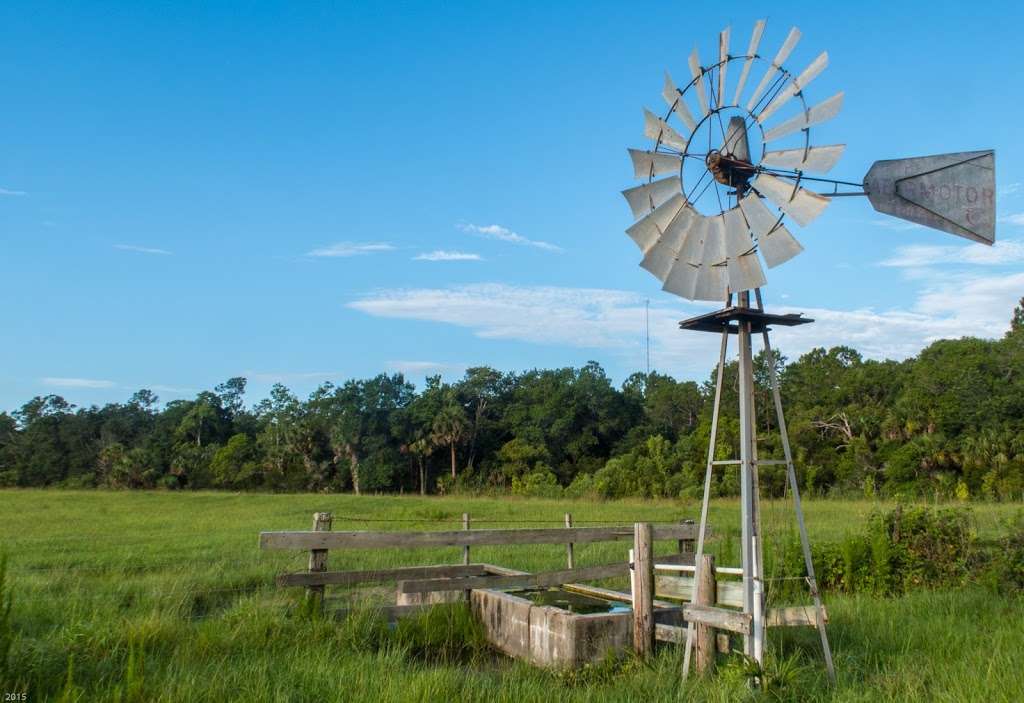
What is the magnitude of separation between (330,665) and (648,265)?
13.7 feet

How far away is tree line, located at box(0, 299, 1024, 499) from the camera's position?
40781 mm

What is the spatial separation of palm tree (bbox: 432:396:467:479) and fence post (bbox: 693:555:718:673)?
186 ft

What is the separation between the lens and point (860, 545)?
1067 cm

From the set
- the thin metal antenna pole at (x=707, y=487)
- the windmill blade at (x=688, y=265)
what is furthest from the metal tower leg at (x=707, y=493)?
the windmill blade at (x=688, y=265)

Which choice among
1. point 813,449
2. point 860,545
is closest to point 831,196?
point 860,545

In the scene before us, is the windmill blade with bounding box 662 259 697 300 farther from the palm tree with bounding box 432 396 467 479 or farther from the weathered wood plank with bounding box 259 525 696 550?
the palm tree with bounding box 432 396 467 479

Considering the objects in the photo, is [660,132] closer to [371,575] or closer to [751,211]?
[751,211]

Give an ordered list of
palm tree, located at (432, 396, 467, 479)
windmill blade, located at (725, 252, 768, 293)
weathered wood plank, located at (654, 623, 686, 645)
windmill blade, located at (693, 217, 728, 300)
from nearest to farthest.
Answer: windmill blade, located at (725, 252, 768, 293) < windmill blade, located at (693, 217, 728, 300) < weathered wood plank, located at (654, 623, 686, 645) < palm tree, located at (432, 396, 467, 479)

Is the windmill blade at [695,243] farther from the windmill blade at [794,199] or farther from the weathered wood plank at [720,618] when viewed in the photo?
the weathered wood plank at [720,618]

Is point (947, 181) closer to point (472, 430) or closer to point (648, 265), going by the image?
point (648, 265)

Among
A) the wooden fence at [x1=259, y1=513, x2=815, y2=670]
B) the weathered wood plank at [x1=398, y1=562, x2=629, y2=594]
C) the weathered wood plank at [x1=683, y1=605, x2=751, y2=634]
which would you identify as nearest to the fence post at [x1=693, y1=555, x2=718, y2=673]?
the wooden fence at [x1=259, y1=513, x2=815, y2=670]

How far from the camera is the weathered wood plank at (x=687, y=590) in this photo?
7.28 m

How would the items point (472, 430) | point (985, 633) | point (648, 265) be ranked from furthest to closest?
point (472, 430) → point (985, 633) → point (648, 265)

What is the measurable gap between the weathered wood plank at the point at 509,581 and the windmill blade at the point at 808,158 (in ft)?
16.0
